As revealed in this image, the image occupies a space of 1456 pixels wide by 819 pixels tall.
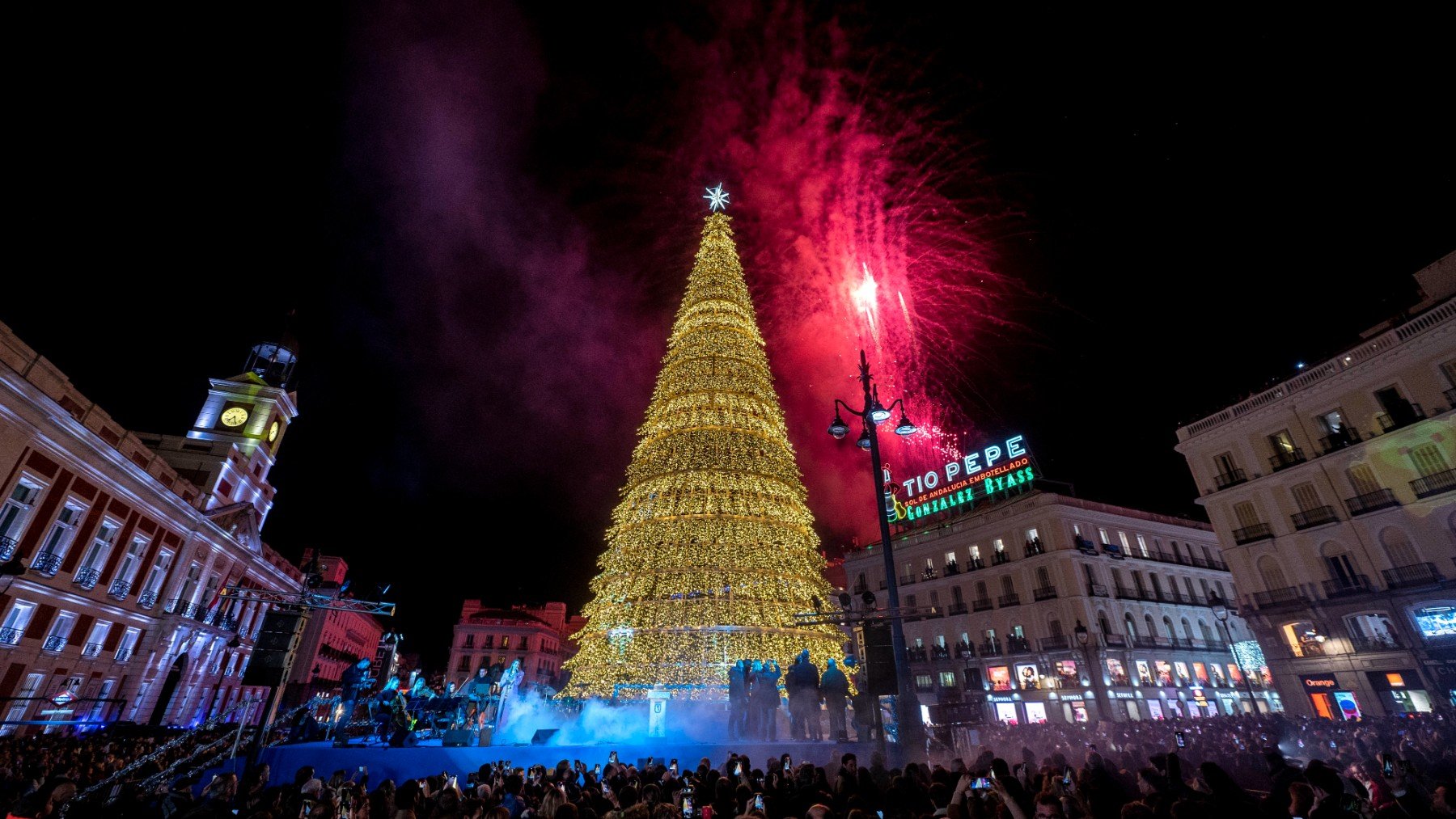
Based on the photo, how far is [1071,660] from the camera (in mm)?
34438

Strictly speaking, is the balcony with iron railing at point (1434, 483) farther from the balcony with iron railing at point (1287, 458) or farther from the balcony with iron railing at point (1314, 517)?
the balcony with iron railing at point (1287, 458)

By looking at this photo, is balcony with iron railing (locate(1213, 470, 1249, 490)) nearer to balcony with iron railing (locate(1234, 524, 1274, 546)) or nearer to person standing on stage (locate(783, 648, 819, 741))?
balcony with iron railing (locate(1234, 524, 1274, 546))

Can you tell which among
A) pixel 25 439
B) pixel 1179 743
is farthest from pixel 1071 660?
pixel 25 439

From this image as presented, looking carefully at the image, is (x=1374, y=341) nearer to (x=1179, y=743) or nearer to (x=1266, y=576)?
(x=1266, y=576)

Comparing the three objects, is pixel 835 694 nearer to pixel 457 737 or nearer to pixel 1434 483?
pixel 457 737

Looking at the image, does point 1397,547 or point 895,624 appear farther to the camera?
point 1397,547

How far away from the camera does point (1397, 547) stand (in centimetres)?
2283

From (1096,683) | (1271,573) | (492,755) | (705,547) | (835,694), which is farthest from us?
(1096,683)

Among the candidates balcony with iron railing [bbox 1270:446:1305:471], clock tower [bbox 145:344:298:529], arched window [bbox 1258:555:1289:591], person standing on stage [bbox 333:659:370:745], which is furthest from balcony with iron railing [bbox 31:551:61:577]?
balcony with iron railing [bbox 1270:446:1305:471]

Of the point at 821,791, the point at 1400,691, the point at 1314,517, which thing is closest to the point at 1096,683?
the point at 1400,691

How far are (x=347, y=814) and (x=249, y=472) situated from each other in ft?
156

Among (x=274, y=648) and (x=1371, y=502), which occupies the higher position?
(x=1371, y=502)

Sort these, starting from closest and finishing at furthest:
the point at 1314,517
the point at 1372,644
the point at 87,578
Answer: the point at 1372,644 → the point at 87,578 → the point at 1314,517

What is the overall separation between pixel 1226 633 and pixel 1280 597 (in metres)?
14.9
